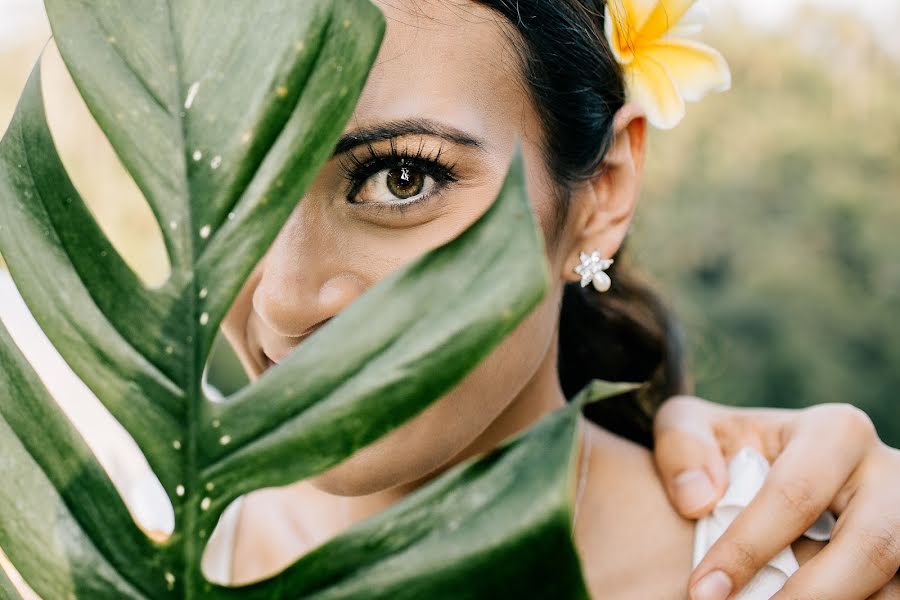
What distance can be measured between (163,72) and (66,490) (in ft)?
0.80

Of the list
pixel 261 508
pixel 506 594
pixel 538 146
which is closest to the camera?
pixel 506 594

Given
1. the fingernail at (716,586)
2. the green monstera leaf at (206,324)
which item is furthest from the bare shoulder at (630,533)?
the green monstera leaf at (206,324)

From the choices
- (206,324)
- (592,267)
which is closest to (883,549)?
(592,267)

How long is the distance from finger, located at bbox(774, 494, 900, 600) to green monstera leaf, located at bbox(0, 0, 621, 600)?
0.69 metres

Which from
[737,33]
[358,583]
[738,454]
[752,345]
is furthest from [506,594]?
[737,33]

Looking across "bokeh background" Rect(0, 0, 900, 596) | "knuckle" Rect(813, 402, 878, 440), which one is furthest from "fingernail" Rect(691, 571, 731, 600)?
"bokeh background" Rect(0, 0, 900, 596)

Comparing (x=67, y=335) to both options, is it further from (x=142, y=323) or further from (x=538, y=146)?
(x=538, y=146)

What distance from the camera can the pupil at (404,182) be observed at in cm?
108

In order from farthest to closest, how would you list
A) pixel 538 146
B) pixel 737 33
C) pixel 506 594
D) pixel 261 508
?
pixel 737 33 < pixel 261 508 < pixel 538 146 < pixel 506 594

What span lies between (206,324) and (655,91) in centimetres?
94

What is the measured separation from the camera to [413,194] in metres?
1.09

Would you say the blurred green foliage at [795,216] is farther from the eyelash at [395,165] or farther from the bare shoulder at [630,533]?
the eyelash at [395,165]

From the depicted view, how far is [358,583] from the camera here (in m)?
0.46

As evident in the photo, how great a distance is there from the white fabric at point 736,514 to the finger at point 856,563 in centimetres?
7
